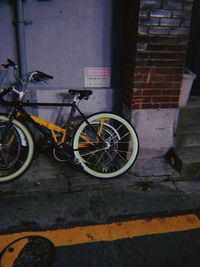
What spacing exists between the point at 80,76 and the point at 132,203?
204 cm

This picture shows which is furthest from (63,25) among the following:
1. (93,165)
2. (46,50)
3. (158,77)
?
(93,165)

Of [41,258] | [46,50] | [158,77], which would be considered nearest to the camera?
[41,258]

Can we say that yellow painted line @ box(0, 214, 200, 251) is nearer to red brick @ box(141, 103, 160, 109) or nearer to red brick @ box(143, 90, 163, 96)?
red brick @ box(141, 103, 160, 109)

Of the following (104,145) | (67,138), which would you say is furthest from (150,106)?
(67,138)

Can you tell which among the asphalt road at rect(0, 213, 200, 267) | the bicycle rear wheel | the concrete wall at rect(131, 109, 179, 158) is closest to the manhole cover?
the asphalt road at rect(0, 213, 200, 267)

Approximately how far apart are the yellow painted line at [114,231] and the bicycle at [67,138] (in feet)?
2.78

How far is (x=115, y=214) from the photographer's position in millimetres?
2871

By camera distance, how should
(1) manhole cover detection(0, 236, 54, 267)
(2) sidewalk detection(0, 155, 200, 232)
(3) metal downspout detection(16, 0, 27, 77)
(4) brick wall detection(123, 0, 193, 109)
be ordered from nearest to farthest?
1. (1) manhole cover detection(0, 236, 54, 267)
2. (2) sidewalk detection(0, 155, 200, 232)
3. (4) brick wall detection(123, 0, 193, 109)
4. (3) metal downspout detection(16, 0, 27, 77)

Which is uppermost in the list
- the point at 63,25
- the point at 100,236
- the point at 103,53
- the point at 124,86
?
the point at 63,25

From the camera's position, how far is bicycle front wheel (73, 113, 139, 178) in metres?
3.45

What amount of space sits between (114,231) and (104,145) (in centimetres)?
121

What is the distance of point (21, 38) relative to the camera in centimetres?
351

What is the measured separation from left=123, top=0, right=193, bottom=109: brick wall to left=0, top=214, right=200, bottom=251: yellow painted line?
1557mm

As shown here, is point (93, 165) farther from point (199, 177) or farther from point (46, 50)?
point (46, 50)
